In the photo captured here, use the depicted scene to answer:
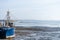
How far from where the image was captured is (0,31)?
34.1m

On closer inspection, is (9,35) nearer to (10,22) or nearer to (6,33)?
(6,33)

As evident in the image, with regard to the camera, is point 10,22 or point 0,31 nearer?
point 0,31

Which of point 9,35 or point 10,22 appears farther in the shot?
point 10,22

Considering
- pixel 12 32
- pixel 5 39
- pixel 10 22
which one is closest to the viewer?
pixel 5 39

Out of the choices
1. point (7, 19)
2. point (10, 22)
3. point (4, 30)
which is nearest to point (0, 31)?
point (4, 30)

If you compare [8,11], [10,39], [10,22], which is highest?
[8,11]

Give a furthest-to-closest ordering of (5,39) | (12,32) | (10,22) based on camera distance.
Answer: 1. (10,22)
2. (12,32)
3. (5,39)

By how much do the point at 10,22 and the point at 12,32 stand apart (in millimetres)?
5483

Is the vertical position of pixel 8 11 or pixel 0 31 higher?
pixel 8 11

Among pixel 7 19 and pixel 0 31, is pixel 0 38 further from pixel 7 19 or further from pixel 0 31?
pixel 7 19

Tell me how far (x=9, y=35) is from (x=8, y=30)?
1122mm

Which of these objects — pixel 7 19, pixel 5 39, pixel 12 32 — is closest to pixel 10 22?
pixel 7 19

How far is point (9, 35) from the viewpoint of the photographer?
114ft

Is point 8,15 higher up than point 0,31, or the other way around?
point 8,15
